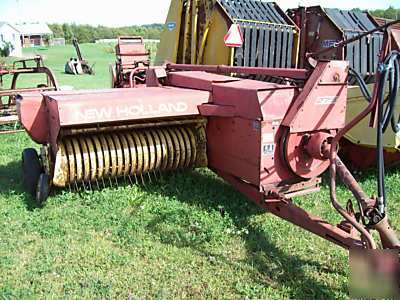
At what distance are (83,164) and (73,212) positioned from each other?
39 centimetres

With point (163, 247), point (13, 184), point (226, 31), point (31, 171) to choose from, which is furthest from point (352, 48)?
point (13, 184)

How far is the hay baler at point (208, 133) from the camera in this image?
11.7ft

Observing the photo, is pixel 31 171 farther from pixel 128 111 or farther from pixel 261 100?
pixel 261 100

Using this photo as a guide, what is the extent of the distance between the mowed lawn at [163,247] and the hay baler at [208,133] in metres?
0.20

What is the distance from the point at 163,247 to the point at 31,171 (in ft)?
5.06

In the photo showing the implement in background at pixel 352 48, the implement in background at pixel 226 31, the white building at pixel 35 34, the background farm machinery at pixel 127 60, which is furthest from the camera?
the white building at pixel 35 34

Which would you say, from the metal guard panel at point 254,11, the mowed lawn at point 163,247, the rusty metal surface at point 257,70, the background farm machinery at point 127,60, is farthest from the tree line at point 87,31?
the mowed lawn at point 163,247

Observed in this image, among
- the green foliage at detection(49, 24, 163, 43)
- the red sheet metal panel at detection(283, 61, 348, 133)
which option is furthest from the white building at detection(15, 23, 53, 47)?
the red sheet metal panel at detection(283, 61, 348, 133)

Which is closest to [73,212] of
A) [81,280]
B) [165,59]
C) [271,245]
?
[81,280]

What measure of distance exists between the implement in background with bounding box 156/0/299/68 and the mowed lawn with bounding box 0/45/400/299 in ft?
6.30

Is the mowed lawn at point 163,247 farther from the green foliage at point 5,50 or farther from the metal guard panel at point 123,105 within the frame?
the green foliage at point 5,50

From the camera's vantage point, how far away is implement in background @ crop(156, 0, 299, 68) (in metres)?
5.73

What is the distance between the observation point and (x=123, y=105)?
3.73 meters

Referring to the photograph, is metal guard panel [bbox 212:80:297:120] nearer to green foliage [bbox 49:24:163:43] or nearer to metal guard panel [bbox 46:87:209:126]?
metal guard panel [bbox 46:87:209:126]
